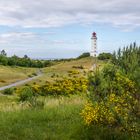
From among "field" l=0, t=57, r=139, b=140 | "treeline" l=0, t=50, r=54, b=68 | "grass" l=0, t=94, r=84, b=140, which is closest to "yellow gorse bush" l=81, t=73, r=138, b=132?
"field" l=0, t=57, r=139, b=140

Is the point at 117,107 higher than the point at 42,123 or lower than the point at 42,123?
higher

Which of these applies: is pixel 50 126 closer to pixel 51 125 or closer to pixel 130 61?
pixel 51 125

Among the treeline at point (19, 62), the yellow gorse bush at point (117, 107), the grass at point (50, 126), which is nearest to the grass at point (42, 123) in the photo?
the grass at point (50, 126)

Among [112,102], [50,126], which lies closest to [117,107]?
[112,102]

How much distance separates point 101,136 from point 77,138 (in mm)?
556

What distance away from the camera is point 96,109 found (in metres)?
9.45

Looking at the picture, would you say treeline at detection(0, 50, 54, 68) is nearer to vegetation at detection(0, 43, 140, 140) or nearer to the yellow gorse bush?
vegetation at detection(0, 43, 140, 140)

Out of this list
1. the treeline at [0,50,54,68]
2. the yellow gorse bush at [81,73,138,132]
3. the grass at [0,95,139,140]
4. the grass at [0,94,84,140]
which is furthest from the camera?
the treeline at [0,50,54,68]

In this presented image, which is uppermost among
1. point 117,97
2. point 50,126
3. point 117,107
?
point 117,97

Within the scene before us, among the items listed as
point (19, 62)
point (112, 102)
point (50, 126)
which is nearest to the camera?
point (112, 102)

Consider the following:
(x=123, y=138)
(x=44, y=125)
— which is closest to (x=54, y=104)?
(x=44, y=125)

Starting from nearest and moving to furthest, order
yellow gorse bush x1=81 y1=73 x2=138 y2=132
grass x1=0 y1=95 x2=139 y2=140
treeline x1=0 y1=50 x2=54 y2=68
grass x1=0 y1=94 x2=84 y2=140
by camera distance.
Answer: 1. yellow gorse bush x1=81 y1=73 x2=138 y2=132
2. grass x1=0 y1=95 x2=139 y2=140
3. grass x1=0 y1=94 x2=84 y2=140
4. treeline x1=0 y1=50 x2=54 y2=68

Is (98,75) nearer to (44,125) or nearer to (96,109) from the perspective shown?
(96,109)

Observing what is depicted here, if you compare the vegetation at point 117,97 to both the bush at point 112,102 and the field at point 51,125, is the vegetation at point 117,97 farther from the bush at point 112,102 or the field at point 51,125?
the field at point 51,125
